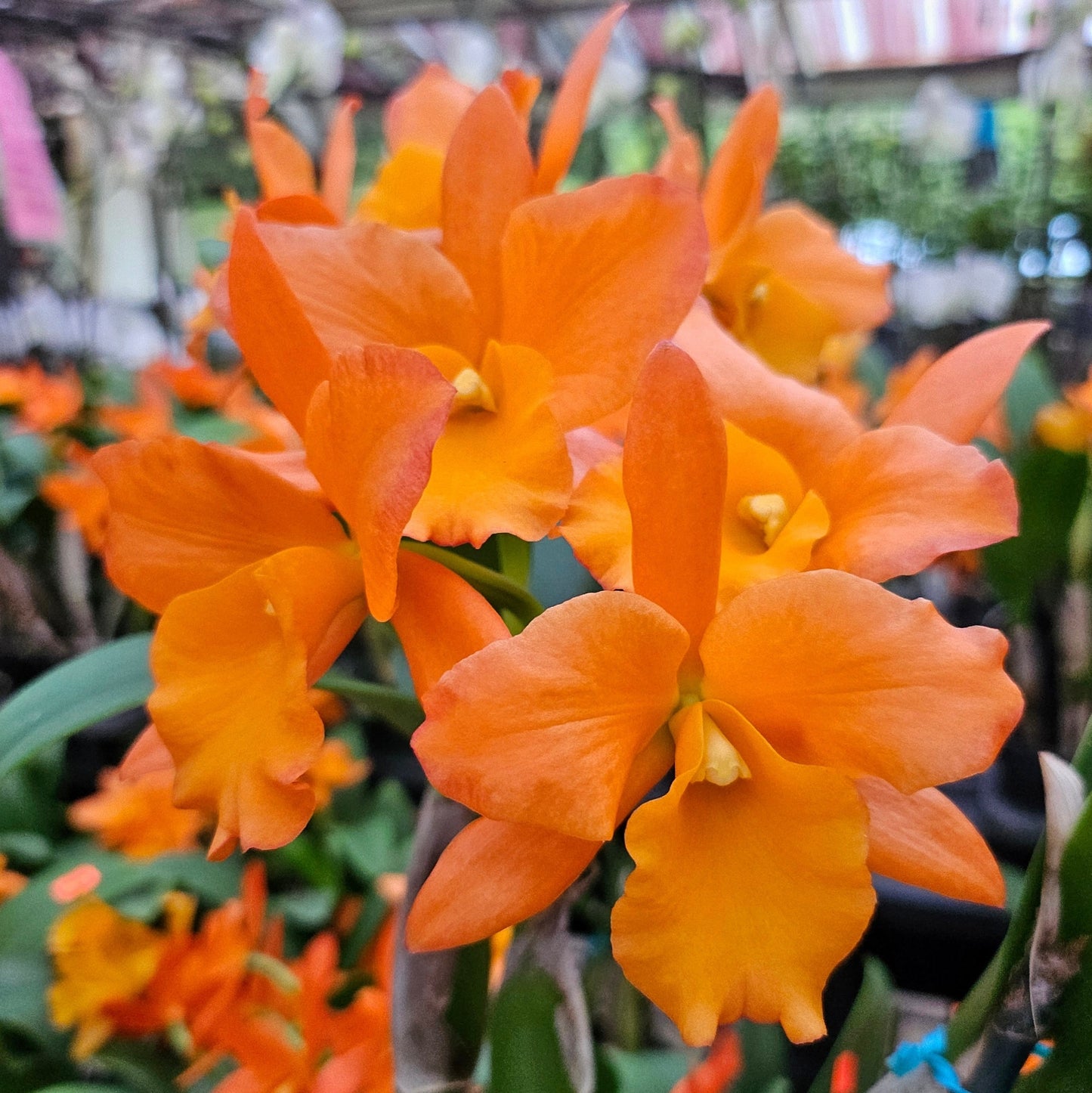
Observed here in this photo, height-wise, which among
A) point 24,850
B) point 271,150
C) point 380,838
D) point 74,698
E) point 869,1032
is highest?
point 271,150

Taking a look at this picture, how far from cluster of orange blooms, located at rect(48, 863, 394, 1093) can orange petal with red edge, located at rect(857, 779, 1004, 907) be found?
0.36 meters

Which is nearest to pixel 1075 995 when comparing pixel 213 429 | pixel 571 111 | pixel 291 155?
pixel 571 111

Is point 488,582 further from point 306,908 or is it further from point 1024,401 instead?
point 1024,401

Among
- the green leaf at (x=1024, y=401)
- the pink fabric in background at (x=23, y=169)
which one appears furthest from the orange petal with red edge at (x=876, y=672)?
the pink fabric in background at (x=23, y=169)

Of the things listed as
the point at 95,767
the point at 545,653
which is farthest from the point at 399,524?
the point at 95,767

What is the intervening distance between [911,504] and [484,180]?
0.18m

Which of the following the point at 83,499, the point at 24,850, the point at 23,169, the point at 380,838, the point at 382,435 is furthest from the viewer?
the point at 23,169

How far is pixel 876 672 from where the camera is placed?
237 mm

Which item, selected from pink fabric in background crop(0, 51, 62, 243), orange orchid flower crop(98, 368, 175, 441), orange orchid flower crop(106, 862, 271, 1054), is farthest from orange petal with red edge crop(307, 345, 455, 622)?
pink fabric in background crop(0, 51, 62, 243)

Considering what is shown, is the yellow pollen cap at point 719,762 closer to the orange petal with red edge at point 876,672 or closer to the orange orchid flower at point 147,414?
the orange petal with red edge at point 876,672

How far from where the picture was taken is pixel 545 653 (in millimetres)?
229

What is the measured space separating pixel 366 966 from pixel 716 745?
2.02 ft

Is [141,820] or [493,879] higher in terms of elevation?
[493,879]

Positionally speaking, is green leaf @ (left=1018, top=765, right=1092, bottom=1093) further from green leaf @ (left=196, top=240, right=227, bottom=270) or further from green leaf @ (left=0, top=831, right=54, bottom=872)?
green leaf @ (left=0, top=831, right=54, bottom=872)
